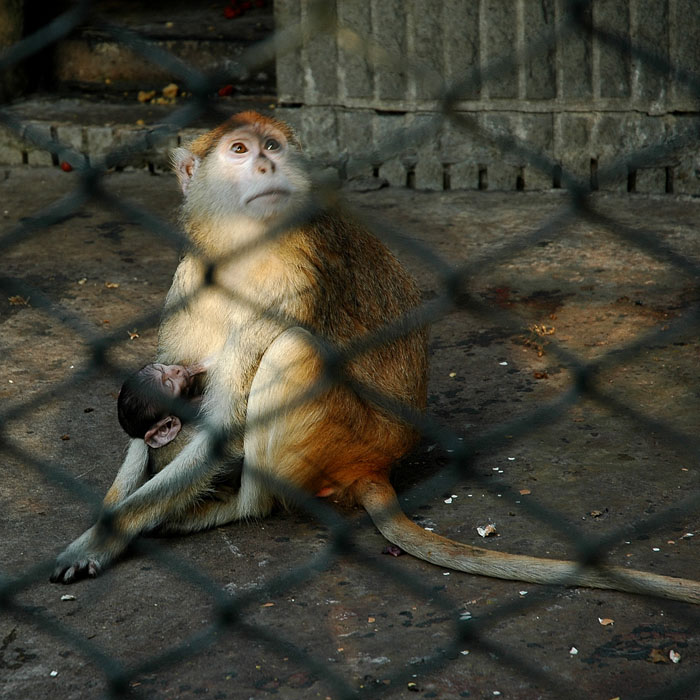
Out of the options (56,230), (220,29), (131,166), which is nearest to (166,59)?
(56,230)

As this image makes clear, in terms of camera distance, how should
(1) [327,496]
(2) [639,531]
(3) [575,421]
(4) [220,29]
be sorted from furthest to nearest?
(4) [220,29] → (3) [575,421] → (1) [327,496] → (2) [639,531]

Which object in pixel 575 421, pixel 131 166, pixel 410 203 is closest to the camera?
pixel 575 421

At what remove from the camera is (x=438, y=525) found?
3164 mm

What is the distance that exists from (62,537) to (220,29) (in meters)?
4.41

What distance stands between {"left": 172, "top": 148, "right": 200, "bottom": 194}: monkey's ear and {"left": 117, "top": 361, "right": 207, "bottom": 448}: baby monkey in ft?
1.71

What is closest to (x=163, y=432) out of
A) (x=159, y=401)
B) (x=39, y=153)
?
(x=159, y=401)

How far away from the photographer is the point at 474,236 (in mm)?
5355

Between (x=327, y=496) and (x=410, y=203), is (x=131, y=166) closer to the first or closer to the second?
(x=410, y=203)

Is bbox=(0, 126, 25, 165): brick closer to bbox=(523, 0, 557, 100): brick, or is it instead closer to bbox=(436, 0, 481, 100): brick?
bbox=(436, 0, 481, 100): brick

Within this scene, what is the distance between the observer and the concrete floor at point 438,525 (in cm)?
250

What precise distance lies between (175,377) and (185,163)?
1.97 ft

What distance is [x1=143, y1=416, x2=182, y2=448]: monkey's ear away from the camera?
3139mm

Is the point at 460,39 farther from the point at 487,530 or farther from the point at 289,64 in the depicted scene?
the point at 487,530

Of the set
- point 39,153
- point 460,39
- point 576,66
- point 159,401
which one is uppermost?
point 460,39
